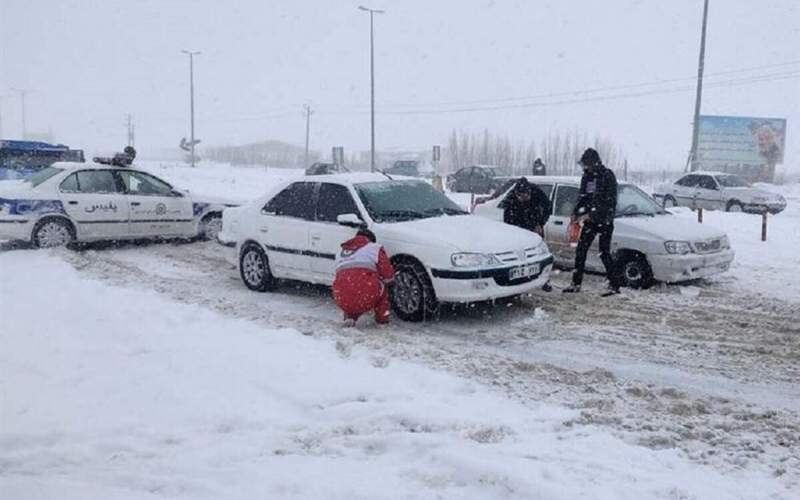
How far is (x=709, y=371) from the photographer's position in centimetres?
603

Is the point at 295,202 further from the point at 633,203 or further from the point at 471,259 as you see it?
the point at 633,203

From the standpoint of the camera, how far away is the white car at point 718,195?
77.4 feet

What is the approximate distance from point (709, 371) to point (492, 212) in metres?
5.46

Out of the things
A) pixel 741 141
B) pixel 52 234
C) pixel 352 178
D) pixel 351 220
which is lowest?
pixel 52 234

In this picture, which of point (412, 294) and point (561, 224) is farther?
point (561, 224)

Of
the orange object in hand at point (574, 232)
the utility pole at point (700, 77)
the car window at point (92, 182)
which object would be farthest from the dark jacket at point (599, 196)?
the utility pole at point (700, 77)

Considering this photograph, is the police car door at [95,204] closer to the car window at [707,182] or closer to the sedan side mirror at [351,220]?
the sedan side mirror at [351,220]

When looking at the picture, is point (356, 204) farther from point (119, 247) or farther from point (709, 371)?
point (119, 247)

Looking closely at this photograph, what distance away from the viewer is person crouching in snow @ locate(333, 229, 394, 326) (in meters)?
7.27

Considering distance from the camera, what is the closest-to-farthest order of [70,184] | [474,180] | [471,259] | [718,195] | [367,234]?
[471,259] < [367,234] < [70,184] < [718,195] < [474,180]

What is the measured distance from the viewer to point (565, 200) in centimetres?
1054

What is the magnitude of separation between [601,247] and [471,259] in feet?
8.38

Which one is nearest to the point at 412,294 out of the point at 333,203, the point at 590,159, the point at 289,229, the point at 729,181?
the point at 333,203

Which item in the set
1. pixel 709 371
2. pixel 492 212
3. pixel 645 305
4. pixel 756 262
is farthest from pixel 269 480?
pixel 756 262
